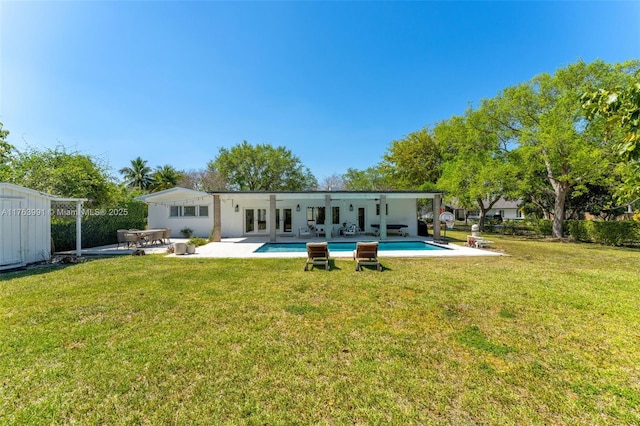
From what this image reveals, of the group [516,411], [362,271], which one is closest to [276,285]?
[362,271]

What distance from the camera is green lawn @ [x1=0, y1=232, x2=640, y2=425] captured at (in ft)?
8.21

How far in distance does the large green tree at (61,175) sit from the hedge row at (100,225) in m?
1.06

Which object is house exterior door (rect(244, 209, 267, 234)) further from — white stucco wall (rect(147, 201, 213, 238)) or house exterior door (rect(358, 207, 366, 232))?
house exterior door (rect(358, 207, 366, 232))

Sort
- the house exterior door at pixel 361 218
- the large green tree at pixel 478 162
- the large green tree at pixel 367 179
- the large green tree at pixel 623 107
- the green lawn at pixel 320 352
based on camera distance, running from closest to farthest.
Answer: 1. the large green tree at pixel 623 107
2. the green lawn at pixel 320 352
3. the large green tree at pixel 478 162
4. the house exterior door at pixel 361 218
5. the large green tree at pixel 367 179

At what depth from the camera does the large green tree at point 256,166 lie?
35375mm

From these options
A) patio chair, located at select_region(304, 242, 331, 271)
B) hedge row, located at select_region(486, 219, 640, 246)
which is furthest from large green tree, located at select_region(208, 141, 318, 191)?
patio chair, located at select_region(304, 242, 331, 271)

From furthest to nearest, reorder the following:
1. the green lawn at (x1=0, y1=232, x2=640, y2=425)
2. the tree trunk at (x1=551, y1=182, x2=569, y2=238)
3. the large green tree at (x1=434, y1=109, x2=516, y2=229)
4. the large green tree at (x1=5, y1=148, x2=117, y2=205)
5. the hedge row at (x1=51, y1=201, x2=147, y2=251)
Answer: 1. the large green tree at (x1=434, y1=109, x2=516, y2=229)
2. the tree trunk at (x1=551, y1=182, x2=569, y2=238)
3. the large green tree at (x1=5, y1=148, x2=117, y2=205)
4. the hedge row at (x1=51, y1=201, x2=147, y2=251)
5. the green lawn at (x1=0, y1=232, x2=640, y2=425)

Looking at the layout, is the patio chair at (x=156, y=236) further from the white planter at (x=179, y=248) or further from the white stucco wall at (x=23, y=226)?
the white stucco wall at (x=23, y=226)

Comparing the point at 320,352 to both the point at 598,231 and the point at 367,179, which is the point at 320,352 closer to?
the point at 598,231

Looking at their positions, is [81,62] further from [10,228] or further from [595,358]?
[595,358]

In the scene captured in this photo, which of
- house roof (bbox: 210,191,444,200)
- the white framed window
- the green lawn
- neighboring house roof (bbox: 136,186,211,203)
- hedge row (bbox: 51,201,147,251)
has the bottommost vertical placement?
the green lawn

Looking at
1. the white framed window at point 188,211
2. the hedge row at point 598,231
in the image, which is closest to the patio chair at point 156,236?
the white framed window at point 188,211

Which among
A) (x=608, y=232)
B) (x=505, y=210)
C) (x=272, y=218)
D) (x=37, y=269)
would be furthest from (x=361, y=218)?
(x=505, y=210)

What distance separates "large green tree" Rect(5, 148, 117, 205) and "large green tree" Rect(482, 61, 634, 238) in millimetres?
26433
